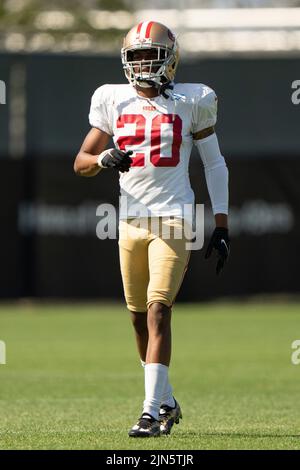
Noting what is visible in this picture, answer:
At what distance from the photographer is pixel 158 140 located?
6.93m

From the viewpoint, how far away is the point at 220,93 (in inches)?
687

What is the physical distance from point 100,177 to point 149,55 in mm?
10211

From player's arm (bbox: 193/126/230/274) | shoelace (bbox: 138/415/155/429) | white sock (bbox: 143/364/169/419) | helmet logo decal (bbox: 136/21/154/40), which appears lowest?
shoelace (bbox: 138/415/155/429)

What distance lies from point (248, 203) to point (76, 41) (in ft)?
13.5

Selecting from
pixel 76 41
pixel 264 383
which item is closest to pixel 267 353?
pixel 264 383

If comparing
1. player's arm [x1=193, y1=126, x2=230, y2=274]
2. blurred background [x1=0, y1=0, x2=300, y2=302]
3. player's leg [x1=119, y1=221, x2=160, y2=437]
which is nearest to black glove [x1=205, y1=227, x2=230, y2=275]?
player's arm [x1=193, y1=126, x2=230, y2=274]

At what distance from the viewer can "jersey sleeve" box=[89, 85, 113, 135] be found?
7.09m

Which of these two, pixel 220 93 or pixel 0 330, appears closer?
pixel 0 330

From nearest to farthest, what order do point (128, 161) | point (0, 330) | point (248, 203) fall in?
point (128, 161)
point (0, 330)
point (248, 203)

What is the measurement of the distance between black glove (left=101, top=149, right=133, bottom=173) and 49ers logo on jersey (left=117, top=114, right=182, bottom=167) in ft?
0.70

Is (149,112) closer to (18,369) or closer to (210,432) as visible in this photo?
(210,432)

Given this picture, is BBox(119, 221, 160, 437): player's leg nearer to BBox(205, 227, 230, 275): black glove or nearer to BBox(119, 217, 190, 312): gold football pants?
BBox(119, 217, 190, 312): gold football pants
